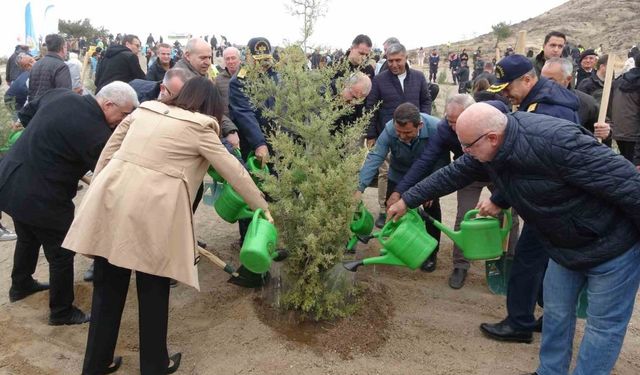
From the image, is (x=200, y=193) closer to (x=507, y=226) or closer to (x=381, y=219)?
(x=507, y=226)

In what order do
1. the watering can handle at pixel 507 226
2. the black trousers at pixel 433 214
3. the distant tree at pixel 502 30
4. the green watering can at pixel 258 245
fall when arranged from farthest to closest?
the distant tree at pixel 502 30 → the black trousers at pixel 433 214 → the watering can handle at pixel 507 226 → the green watering can at pixel 258 245

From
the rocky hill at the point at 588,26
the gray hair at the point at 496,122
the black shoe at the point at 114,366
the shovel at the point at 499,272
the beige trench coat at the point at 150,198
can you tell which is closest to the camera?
the gray hair at the point at 496,122

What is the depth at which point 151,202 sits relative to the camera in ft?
8.13

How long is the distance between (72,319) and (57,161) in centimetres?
111

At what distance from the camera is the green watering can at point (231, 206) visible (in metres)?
3.40

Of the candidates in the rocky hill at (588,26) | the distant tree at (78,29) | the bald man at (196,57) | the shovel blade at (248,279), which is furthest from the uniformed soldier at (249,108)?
the distant tree at (78,29)

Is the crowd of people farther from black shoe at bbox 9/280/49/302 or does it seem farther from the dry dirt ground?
the dry dirt ground

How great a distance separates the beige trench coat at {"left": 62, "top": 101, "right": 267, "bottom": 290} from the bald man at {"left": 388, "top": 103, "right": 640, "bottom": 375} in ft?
4.52

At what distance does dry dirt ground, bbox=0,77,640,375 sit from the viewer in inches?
117

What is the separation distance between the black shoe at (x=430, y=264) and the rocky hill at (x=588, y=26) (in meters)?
35.8

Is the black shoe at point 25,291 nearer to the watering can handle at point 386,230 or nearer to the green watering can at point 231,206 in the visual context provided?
the green watering can at point 231,206

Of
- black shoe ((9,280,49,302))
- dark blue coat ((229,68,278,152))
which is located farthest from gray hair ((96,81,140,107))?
black shoe ((9,280,49,302))

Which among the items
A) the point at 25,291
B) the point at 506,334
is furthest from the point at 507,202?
the point at 25,291

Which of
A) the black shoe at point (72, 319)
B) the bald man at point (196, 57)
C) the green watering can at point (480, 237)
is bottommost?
the black shoe at point (72, 319)
